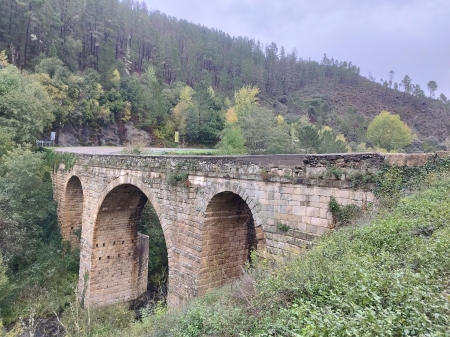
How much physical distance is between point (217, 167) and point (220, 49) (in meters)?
82.0

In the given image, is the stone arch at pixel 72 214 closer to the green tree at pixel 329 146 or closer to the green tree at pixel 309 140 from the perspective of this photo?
the green tree at pixel 309 140

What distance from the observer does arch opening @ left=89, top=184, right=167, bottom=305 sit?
13164 millimetres

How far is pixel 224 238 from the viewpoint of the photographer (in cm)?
883

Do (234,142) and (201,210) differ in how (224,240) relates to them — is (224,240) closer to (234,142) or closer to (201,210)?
(201,210)

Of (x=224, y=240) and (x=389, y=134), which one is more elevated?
(x=389, y=134)

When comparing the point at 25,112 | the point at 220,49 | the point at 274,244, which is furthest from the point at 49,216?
the point at 220,49

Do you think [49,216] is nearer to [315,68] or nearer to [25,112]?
[25,112]

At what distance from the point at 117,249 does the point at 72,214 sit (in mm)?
4784

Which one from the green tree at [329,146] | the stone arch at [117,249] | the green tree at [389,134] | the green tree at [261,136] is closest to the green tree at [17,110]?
the stone arch at [117,249]

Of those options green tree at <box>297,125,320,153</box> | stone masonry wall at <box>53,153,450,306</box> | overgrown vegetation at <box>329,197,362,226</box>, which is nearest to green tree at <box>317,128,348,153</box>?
green tree at <box>297,125,320,153</box>

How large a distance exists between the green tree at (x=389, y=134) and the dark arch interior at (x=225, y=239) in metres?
40.7

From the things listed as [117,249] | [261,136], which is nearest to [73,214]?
[117,249]

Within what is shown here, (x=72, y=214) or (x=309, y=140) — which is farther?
(x=309, y=140)

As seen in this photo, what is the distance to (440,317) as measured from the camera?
2777 millimetres
